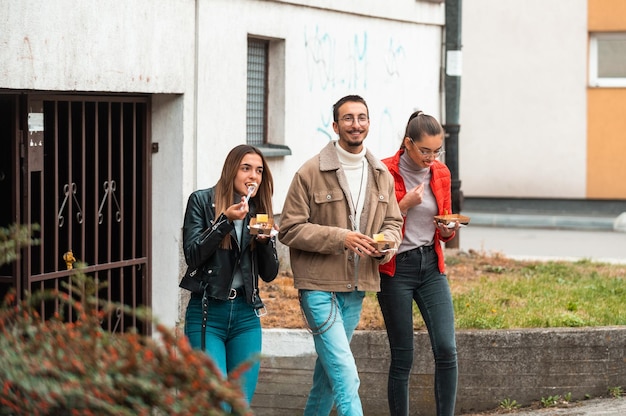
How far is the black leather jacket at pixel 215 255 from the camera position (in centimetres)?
579

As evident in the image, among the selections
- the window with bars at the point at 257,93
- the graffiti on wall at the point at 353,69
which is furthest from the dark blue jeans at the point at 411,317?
the graffiti on wall at the point at 353,69

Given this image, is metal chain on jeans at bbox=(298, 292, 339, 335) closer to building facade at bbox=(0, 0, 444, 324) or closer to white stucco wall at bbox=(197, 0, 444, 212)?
building facade at bbox=(0, 0, 444, 324)

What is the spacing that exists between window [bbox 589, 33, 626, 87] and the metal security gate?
14.6 m

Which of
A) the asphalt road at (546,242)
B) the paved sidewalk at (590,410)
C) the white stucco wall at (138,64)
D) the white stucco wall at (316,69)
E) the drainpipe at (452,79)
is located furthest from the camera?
the asphalt road at (546,242)

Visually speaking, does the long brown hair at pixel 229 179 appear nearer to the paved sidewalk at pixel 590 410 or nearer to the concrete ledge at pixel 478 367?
the concrete ledge at pixel 478 367

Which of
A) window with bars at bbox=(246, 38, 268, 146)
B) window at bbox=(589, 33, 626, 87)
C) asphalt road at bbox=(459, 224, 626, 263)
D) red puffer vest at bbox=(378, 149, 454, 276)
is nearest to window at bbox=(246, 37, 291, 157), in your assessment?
window with bars at bbox=(246, 38, 268, 146)

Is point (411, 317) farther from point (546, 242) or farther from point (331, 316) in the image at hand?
point (546, 242)

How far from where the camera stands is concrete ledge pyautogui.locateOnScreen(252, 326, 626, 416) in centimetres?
780

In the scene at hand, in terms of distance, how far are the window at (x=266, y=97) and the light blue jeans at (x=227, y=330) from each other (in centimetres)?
415

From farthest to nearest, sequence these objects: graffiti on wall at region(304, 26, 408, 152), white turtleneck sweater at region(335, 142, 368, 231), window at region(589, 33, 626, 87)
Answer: window at region(589, 33, 626, 87), graffiti on wall at region(304, 26, 408, 152), white turtleneck sweater at region(335, 142, 368, 231)

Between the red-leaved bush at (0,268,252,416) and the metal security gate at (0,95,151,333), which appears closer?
the red-leaved bush at (0,268,252,416)

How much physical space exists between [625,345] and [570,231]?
12518 mm

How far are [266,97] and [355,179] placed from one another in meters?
4.16

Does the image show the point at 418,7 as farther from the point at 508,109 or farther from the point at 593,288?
the point at 508,109
